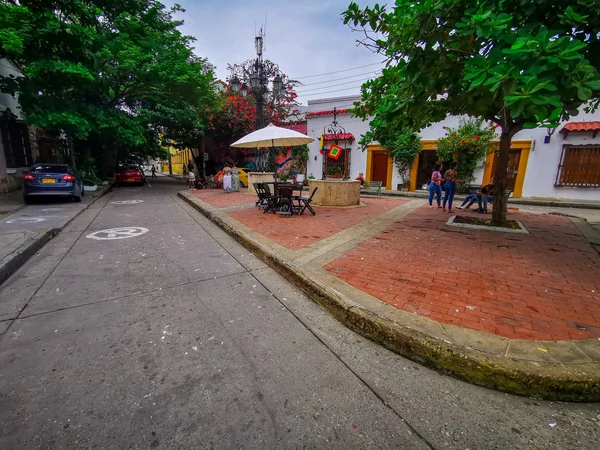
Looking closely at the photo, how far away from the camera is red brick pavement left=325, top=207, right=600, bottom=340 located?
2703mm

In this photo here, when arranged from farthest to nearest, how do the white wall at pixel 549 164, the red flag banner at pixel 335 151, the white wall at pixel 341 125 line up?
1. the red flag banner at pixel 335 151
2. the white wall at pixel 341 125
3. the white wall at pixel 549 164

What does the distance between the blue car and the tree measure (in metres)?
11.0

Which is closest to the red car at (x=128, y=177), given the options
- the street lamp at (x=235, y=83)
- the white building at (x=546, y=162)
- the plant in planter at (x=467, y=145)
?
the street lamp at (x=235, y=83)

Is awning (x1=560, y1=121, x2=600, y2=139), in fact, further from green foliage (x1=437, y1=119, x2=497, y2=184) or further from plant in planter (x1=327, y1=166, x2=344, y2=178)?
plant in planter (x1=327, y1=166, x2=344, y2=178)

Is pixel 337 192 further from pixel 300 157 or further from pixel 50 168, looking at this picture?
pixel 300 157

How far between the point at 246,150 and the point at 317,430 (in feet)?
80.0

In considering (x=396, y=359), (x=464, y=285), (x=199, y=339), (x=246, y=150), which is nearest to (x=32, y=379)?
(x=199, y=339)

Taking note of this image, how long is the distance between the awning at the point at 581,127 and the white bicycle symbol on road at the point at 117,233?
680 inches

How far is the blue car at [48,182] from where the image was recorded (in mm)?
9625

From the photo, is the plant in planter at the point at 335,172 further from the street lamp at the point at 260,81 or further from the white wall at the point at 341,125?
the street lamp at the point at 260,81

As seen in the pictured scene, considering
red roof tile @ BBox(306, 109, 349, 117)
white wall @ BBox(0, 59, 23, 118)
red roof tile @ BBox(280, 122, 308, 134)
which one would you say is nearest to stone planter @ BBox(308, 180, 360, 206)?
red roof tile @ BBox(306, 109, 349, 117)

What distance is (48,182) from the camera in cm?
987

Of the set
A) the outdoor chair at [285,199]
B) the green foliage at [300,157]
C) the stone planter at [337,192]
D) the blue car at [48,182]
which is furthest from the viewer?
the green foliage at [300,157]

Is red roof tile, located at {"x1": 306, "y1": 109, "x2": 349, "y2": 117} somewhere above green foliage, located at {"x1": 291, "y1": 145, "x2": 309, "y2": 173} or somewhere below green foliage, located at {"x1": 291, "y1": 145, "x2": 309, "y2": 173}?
above
